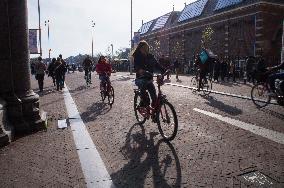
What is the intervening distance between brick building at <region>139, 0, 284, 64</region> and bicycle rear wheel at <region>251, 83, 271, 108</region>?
18262 millimetres

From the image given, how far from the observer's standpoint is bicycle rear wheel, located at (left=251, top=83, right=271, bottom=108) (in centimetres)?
973

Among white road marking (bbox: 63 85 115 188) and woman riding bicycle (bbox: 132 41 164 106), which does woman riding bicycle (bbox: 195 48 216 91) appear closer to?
woman riding bicycle (bbox: 132 41 164 106)

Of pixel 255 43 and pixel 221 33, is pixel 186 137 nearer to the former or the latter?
pixel 255 43

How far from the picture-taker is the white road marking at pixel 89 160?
4.08 meters

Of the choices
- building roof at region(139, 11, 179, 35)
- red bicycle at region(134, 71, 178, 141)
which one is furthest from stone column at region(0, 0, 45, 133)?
building roof at region(139, 11, 179, 35)

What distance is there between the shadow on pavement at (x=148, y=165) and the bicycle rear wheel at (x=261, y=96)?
16.5ft

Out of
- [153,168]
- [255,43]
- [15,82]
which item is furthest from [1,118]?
[255,43]

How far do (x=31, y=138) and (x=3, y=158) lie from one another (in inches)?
51.5

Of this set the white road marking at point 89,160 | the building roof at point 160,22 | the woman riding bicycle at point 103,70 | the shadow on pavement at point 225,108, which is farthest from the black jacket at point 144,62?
the building roof at point 160,22

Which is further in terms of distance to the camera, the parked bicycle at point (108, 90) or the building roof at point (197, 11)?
the building roof at point (197, 11)

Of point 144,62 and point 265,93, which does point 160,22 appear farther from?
point 144,62

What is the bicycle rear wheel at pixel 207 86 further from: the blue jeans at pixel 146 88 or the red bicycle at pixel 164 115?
the red bicycle at pixel 164 115

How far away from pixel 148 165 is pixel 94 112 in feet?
17.4

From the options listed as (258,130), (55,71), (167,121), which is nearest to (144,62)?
(167,121)
